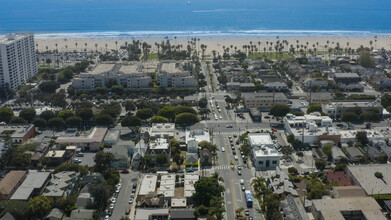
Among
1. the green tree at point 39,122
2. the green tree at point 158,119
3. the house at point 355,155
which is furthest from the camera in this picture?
the green tree at point 158,119

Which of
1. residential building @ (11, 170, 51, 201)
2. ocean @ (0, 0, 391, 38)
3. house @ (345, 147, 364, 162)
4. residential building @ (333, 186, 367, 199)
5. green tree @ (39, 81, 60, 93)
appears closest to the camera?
residential building @ (333, 186, 367, 199)

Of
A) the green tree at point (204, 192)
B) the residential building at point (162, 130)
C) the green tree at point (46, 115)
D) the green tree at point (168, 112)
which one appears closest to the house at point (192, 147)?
the residential building at point (162, 130)

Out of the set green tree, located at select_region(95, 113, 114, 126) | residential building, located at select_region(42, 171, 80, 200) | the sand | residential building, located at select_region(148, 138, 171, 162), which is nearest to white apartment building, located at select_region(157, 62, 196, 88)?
green tree, located at select_region(95, 113, 114, 126)

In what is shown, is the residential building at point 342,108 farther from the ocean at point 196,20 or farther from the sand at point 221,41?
the ocean at point 196,20

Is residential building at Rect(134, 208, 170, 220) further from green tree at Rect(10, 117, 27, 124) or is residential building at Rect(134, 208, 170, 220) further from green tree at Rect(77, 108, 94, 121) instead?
green tree at Rect(10, 117, 27, 124)

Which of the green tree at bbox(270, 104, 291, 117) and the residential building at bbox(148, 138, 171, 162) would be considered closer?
the residential building at bbox(148, 138, 171, 162)

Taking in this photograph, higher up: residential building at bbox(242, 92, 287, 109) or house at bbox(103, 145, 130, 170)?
residential building at bbox(242, 92, 287, 109)

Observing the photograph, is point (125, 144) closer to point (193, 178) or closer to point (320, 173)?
point (193, 178)
